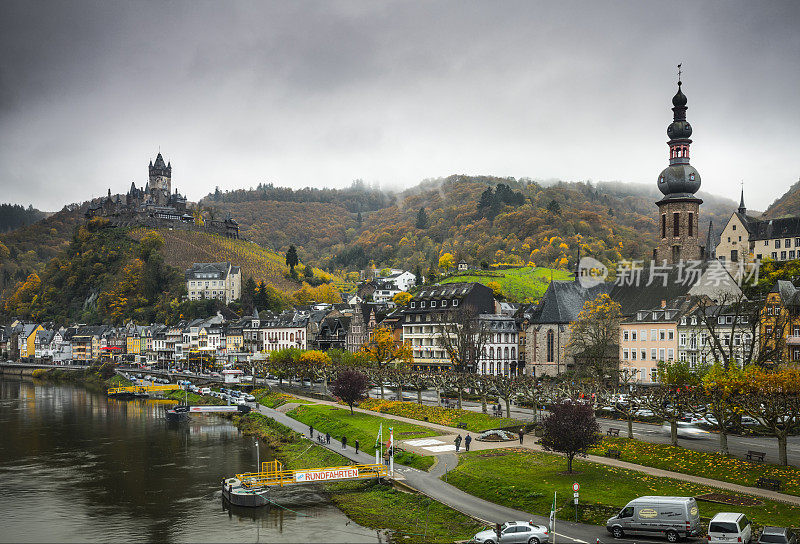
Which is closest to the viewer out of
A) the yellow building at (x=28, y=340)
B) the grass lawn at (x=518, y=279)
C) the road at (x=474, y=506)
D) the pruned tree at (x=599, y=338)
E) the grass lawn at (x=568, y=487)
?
the road at (x=474, y=506)

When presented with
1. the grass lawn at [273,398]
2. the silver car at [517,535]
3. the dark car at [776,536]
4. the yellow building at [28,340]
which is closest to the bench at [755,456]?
the dark car at [776,536]

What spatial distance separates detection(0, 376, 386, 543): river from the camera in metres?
38.3

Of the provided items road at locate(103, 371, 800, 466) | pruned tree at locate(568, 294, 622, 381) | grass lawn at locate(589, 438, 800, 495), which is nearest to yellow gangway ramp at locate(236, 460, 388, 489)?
grass lawn at locate(589, 438, 800, 495)

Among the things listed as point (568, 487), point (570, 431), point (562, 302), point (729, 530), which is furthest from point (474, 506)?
point (562, 302)

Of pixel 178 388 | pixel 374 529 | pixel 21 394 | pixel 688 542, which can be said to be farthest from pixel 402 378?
pixel 21 394

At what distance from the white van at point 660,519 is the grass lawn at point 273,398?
184 feet

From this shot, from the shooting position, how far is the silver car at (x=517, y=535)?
30.1 metres

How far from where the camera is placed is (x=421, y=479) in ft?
142

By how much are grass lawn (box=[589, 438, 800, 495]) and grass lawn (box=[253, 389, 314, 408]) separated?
149 feet

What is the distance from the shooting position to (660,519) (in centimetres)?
3053

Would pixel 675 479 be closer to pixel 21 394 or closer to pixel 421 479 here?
pixel 421 479

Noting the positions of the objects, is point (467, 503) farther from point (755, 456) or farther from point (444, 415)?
point (444, 415)

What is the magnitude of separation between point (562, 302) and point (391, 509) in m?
64.8

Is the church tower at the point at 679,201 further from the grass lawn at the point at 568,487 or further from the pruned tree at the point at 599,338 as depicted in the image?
the grass lawn at the point at 568,487
